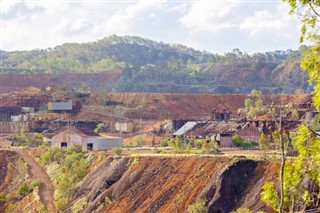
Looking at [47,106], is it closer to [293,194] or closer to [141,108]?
[141,108]

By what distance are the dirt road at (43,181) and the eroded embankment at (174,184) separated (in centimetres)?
304

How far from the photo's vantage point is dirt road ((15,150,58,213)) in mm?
69275

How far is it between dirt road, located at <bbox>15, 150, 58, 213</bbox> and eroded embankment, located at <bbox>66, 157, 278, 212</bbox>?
120 inches

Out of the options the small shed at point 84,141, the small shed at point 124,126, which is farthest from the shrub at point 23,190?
the small shed at point 124,126

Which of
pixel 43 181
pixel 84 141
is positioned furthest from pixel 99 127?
pixel 43 181

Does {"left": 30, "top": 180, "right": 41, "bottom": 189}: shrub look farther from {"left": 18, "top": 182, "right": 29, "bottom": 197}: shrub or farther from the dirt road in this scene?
{"left": 18, "top": 182, "right": 29, "bottom": 197}: shrub

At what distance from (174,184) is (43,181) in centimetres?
2338

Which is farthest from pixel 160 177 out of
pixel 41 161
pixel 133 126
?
pixel 133 126

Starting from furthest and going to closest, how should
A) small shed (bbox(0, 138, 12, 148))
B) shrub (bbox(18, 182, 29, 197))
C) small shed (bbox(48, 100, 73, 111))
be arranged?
small shed (bbox(48, 100, 73, 111)) < small shed (bbox(0, 138, 12, 148)) < shrub (bbox(18, 182, 29, 197))

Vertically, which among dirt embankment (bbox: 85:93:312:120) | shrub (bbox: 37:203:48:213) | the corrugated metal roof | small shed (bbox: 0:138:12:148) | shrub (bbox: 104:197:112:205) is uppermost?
dirt embankment (bbox: 85:93:312:120)

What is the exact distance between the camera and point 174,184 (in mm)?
58750

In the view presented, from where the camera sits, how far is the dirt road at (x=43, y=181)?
69.3 m

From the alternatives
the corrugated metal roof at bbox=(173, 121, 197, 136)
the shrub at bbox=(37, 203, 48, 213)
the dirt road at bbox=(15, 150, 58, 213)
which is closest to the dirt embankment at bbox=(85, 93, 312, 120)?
the corrugated metal roof at bbox=(173, 121, 197, 136)

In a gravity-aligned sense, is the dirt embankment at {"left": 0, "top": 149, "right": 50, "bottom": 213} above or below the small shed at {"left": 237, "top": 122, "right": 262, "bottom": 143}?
below
